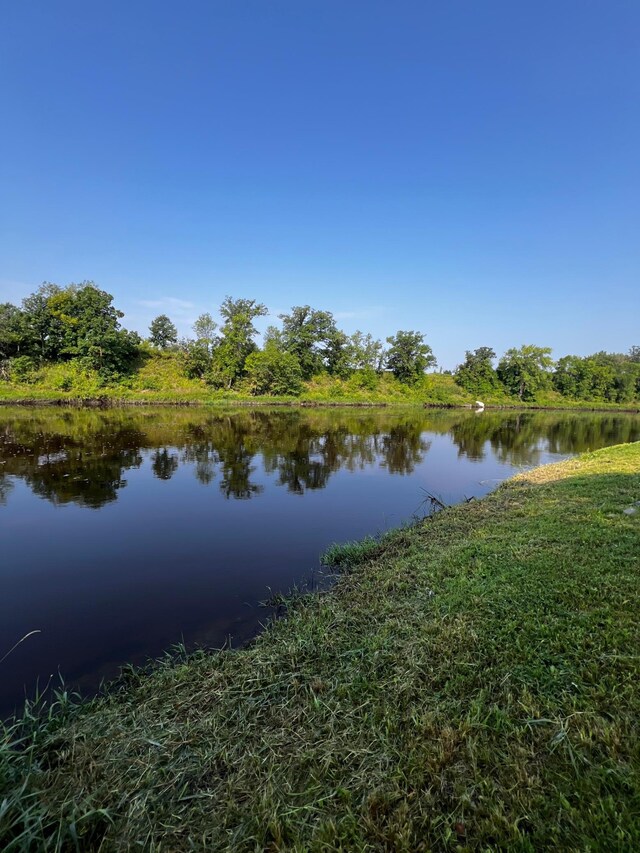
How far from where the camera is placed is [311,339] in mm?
57438

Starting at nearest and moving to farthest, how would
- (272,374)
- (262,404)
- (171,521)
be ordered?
(171,521) < (262,404) < (272,374)

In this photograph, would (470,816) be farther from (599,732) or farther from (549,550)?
(549,550)

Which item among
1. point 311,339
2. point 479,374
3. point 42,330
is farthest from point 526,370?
point 42,330

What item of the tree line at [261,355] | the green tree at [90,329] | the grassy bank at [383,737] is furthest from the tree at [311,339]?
the grassy bank at [383,737]

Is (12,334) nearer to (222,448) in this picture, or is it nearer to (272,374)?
(272,374)

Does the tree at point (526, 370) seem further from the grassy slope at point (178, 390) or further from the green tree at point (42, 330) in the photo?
the green tree at point (42, 330)

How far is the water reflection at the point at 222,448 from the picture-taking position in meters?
12.9

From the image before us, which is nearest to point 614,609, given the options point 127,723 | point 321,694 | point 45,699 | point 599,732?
point 599,732

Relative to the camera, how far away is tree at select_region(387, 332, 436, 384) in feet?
205

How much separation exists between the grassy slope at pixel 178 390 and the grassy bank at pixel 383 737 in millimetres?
41158

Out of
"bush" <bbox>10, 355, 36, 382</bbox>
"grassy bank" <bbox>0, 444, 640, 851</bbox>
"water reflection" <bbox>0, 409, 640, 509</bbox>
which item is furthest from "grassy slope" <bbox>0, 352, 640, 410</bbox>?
"grassy bank" <bbox>0, 444, 640, 851</bbox>

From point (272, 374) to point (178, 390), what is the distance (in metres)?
11.3

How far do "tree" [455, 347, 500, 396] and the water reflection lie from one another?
122 ft

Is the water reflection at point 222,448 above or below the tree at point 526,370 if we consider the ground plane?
below
